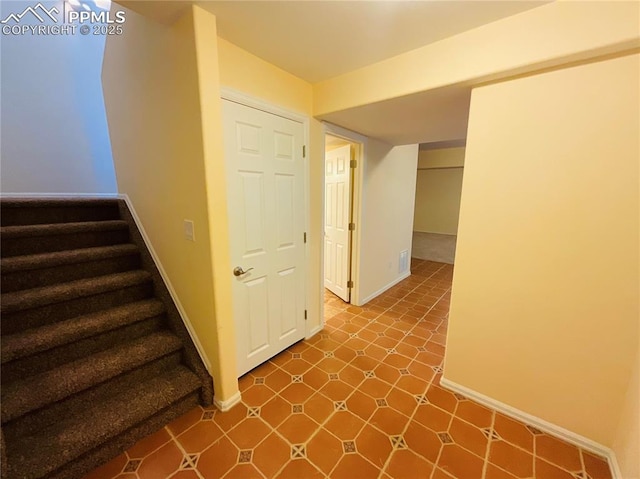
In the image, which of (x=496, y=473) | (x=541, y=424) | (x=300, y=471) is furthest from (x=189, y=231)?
(x=541, y=424)

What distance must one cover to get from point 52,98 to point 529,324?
15.2ft

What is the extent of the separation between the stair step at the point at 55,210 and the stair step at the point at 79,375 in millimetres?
1224

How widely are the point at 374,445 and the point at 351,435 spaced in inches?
5.3

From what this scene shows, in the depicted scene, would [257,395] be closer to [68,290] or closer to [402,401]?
[402,401]

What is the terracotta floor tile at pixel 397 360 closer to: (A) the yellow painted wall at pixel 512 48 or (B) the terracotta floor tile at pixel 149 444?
(B) the terracotta floor tile at pixel 149 444

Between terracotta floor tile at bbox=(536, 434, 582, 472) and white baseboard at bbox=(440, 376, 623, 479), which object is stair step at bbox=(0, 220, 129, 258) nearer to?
white baseboard at bbox=(440, 376, 623, 479)

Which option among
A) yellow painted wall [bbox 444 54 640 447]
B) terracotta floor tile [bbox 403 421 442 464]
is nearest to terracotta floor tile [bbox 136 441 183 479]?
terracotta floor tile [bbox 403 421 442 464]

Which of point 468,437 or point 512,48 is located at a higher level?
point 512,48

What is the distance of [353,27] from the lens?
1393 millimetres

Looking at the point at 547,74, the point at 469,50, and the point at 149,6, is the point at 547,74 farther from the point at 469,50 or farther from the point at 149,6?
the point at 149,6

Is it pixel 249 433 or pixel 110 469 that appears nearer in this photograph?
pixel 110 469

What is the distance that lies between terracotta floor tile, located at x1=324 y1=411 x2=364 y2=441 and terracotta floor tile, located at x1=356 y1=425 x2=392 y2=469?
4 cm

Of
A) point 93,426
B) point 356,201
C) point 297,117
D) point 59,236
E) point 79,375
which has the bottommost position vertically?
point 93,426

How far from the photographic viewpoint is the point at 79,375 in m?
1.39
